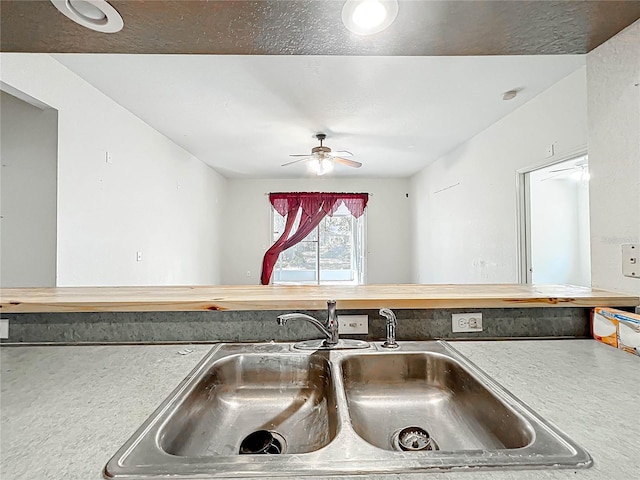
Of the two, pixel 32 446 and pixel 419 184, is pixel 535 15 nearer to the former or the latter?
pixel 32 446

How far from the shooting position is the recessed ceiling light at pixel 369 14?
1.06m

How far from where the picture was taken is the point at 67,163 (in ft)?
7.98

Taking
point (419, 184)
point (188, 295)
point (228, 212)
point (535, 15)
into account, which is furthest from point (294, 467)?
point (228, 212)

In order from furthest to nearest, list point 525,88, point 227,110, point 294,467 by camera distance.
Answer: point 227,110
point 525,88
point 294,467

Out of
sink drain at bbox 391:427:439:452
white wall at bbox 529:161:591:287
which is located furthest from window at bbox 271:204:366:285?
sink drain at bbox 391:427:439:452

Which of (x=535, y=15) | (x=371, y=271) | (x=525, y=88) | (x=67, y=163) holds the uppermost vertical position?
(x=525, y=88)

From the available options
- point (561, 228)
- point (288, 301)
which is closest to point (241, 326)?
point (288, 301)

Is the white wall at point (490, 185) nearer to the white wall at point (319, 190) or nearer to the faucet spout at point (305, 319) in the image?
the white wall at point (319, 190)

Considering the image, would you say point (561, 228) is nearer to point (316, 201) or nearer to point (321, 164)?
point (321, 164)

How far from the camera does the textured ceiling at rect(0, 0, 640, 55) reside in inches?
43.0

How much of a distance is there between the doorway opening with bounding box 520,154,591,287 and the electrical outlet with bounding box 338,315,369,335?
3.74m

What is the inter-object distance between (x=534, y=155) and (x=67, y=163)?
12.2 ft

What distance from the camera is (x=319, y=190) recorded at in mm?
6773

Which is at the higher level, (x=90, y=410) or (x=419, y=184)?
(x=419, y=184)
